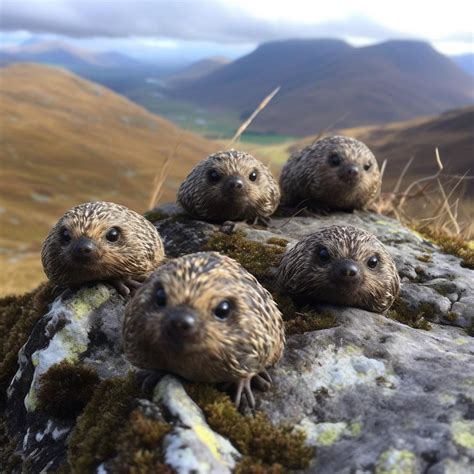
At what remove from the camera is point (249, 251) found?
9406 mm

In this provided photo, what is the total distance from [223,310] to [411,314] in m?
3.92

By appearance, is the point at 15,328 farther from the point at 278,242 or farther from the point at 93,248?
the point at 278,242

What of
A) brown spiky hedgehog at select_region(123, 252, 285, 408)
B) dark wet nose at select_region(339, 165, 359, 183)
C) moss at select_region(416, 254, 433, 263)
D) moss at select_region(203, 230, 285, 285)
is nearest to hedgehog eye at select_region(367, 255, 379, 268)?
moss at select_region(203, 230, 285, 285)

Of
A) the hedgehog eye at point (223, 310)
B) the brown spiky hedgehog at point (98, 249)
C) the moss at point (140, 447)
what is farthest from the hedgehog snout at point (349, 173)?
the moss at point (140, 447)

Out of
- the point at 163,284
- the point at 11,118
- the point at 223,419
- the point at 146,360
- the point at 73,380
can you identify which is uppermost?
the point at 163,284

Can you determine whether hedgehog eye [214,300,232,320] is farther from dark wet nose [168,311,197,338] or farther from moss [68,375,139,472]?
moss [68,375,139,472]

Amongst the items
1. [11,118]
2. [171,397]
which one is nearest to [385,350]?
[171,397]

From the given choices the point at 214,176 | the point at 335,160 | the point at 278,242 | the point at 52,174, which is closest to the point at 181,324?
the point at 278,242

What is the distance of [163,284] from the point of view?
536 cm

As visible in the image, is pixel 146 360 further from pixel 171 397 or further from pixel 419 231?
pixel 419 231

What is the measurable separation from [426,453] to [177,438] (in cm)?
220

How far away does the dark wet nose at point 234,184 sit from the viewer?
10344 millimetres

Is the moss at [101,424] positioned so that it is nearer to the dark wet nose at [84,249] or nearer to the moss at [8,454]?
the moss at [8,454]

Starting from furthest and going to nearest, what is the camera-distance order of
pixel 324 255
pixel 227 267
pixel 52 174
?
1. pixel 52 174
2. pixel 324 255
3. pixel 227 267
